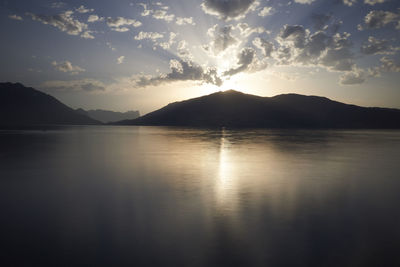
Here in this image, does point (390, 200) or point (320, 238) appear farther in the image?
point (390, 200)

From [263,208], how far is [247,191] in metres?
4.31

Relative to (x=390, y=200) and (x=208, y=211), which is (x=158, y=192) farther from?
(x=390, y=200)

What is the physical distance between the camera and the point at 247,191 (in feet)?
64.8

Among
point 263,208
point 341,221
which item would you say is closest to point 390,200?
point 341,221

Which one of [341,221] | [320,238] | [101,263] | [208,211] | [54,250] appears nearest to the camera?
[101,263]

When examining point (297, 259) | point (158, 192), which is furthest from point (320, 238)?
point (158, 192)

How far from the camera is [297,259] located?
9.27 metres

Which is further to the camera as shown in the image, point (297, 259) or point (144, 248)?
point (144, 248)

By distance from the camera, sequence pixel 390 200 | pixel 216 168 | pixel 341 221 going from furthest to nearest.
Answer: pixel 216 168
pixel 390 200
pixel 341 221

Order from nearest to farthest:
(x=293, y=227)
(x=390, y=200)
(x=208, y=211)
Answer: (x=293, y=227)
(x=208, y=211)
(x=390, y=200)

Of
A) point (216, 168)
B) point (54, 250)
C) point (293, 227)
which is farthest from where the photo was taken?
point (216, 168)

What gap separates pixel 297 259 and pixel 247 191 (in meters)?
10.5

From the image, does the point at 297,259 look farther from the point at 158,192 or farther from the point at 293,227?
the point at 158,192

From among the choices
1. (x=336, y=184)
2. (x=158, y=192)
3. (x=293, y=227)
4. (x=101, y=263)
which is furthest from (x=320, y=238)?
(x=336, y=184)
